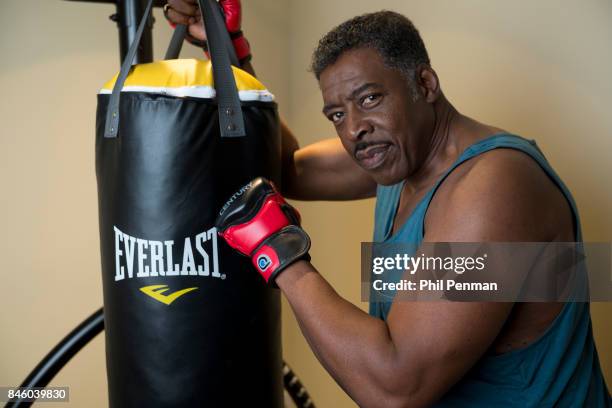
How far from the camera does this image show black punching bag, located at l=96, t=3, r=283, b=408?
1.23 metres

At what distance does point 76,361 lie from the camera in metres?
2.48

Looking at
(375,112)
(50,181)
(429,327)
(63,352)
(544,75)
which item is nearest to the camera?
(429,327)

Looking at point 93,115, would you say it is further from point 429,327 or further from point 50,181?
point 429,327

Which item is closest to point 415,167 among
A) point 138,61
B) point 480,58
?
point 138,61

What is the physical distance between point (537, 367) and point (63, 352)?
1236mm

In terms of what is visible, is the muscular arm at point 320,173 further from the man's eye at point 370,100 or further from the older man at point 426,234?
the man's eye at point 370,100

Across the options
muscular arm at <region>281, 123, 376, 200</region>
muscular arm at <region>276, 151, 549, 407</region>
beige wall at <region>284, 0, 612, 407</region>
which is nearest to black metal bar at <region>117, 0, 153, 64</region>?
muscular arm at <region>281, 123, 376, 200</region>

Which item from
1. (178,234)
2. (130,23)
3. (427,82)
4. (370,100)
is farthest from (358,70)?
(130,23)

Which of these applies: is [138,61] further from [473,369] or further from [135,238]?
[473,369]

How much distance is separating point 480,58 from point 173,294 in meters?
1.37

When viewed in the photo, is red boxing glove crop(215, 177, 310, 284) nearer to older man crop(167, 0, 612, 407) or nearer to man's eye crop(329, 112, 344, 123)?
older man crop(167, 0, 612, 407)

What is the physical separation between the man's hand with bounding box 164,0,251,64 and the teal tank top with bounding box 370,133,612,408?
2.35 feet

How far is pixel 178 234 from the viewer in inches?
48.3

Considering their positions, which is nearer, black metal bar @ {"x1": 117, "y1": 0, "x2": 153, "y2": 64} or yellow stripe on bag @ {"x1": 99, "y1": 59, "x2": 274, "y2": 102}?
yellow stripe on bag @ {"x1": 99, "y1": 59, "x2": 274, "y2": 102}
